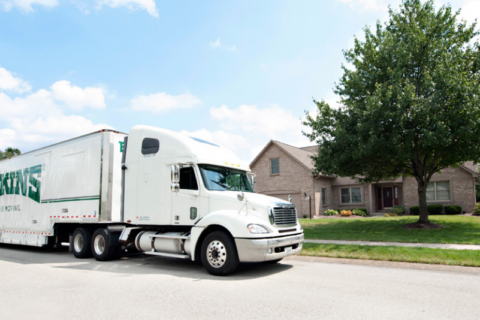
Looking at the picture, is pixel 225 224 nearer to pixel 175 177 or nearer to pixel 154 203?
pixel 175 177

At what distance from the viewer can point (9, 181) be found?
46.7ft

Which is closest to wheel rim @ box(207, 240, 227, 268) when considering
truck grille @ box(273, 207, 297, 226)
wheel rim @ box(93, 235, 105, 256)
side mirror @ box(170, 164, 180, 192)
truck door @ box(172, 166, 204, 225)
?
truck door @ box(172, 166, 204, 225)

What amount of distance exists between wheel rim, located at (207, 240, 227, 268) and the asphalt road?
38 centimetres

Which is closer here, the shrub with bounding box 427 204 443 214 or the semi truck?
the semi truck

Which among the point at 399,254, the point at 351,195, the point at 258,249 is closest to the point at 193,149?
the point at 258,249

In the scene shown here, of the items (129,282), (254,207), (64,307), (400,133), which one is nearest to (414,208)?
(400,133)

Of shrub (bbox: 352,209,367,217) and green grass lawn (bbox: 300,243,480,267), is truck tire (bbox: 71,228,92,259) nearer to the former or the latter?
green grass lawn (bbox: 300,243,480,267)

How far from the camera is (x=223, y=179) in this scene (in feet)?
29.5

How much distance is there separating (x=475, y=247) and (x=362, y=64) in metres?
9.83

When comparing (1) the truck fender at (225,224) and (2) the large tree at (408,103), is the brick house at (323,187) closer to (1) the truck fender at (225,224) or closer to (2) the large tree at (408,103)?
(2) the large tree at (408,103)

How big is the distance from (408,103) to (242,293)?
465 inches

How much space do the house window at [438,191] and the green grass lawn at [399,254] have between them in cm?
1815

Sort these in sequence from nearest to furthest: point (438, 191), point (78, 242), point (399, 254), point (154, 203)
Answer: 1. point (154, 203)
2. point (399, 254)
3. point (78, 242)
4. point (438, 191)

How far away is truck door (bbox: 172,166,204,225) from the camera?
848cm
